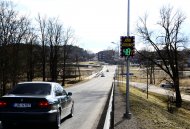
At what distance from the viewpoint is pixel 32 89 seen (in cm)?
1303

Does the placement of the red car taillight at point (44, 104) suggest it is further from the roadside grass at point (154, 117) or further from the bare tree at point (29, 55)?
the bare tree at point (29, 55)

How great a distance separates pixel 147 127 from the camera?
553 inches

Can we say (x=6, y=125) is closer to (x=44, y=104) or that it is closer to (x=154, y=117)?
(x=44, y=104)

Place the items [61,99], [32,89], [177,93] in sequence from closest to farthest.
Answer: [32,89] → [61,99] → [177,93]

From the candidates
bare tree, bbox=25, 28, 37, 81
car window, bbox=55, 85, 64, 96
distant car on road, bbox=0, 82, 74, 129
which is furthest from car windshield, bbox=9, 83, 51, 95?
bare tree, bbox=25, 28, 37, 81

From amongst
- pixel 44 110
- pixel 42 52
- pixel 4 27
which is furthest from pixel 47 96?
pixel 42 52

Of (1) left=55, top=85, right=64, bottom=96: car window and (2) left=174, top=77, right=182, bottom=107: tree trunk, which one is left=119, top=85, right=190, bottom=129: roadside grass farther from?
(2) left=174, top=77, right=182, bottom=107: tree trunk

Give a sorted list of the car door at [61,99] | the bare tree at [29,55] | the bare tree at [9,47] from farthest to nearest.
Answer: the bare tree at [29,55], the bare tree at [9,47], the car door at [61,99]

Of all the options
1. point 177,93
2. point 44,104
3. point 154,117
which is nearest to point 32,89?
point 44,104

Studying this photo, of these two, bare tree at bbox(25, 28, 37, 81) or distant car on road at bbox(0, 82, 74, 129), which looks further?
bare tree at bbox(25, 28, 37, 81)

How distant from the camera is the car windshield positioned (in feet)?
42.1

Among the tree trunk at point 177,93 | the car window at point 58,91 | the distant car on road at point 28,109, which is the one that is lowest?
the tree trunk at point 177,93

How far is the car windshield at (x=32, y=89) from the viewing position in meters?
12.8

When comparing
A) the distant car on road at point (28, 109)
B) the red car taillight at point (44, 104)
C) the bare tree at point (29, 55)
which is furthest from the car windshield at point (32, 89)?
the bare tree at point (29, 55)
